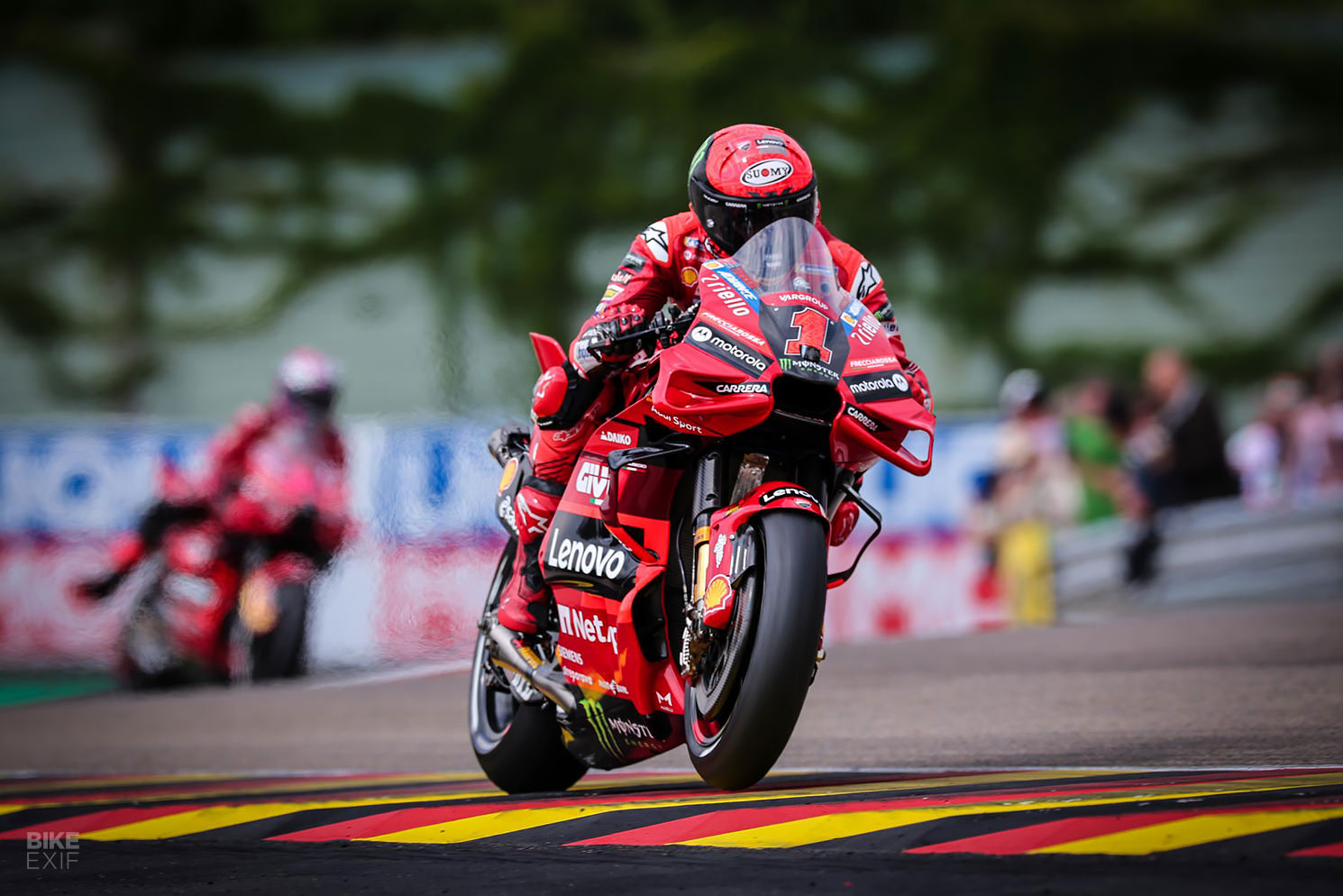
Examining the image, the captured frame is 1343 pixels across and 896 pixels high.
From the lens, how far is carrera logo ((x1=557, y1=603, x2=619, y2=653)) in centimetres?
529

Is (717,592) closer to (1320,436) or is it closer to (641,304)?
(641,304)

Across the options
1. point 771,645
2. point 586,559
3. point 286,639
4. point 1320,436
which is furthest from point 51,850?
point 1320,436

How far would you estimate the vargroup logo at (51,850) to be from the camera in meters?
4.87

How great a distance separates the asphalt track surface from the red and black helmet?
5.14 feet

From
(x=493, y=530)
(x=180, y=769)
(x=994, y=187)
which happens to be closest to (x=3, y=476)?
(x=493, y=530)

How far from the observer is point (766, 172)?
16.7ft

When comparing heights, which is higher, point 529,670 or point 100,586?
point 100,586

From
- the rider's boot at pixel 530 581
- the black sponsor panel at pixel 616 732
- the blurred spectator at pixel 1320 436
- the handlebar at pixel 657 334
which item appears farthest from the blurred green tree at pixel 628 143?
the handlebar at pixel 657 334

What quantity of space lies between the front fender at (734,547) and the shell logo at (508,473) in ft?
4.83

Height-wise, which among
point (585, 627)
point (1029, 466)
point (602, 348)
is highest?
point (1029, 466)

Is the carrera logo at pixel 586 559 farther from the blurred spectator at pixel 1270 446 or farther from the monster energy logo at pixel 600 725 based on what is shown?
the blurred spectator at pixel 1270 446

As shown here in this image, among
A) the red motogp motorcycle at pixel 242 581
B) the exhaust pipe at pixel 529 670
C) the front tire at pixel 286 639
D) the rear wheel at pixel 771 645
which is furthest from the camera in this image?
the red motogp motorcycle at pixel 242 581

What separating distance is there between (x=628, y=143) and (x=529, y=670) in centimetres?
1800

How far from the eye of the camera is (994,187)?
2152 centimetres
